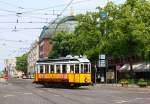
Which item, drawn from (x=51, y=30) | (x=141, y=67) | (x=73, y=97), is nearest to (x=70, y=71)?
(x=73, y=97)

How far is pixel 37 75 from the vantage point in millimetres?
55656

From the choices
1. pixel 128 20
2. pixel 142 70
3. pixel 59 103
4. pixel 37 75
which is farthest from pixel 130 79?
pixel 59 103

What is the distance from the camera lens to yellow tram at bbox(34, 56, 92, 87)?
50812mm

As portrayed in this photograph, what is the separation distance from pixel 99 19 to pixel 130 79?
34.1 ft

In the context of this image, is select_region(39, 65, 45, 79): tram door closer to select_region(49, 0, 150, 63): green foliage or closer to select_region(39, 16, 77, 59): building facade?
select_region(49, 0, 150, 63): green foliage

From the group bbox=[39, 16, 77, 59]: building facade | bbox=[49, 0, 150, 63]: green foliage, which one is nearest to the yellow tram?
bbox=[49, 0, 150, 63]: green foliage

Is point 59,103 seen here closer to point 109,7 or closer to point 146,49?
point 146,49

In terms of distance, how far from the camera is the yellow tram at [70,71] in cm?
5081

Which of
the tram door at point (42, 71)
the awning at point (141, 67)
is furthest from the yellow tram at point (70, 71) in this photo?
the awning at point (141, 67)

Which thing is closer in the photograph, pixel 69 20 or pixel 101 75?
pixel 101 75

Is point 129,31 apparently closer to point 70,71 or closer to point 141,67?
point 141,67

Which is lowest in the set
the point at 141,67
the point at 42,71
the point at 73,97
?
the point at 73,97

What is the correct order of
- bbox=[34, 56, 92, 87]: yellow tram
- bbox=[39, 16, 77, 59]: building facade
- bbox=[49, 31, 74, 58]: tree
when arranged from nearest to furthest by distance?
1. bbox=[34, 56, 92, 87]: yellow tram
2. bbox=[49, 31, 74, 58]: tree
3. bbox=[39, 16, 77, 59]: building facade

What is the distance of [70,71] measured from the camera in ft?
167
